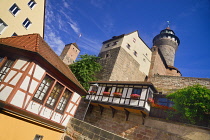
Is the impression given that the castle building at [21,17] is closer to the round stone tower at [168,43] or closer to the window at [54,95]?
the window at [54,95]

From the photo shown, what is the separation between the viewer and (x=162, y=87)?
58.4 feet

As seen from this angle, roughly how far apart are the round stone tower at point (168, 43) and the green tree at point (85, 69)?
22.1 meters

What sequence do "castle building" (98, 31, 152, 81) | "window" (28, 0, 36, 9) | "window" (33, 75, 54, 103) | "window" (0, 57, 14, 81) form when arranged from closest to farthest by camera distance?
"window" (0, 57, 14, 81), "window" (33, 75, 54, 103), "window" (28, 0, 36, 9), "castle building" (98, 31, 152, 81)

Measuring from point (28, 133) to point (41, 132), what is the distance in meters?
0.85

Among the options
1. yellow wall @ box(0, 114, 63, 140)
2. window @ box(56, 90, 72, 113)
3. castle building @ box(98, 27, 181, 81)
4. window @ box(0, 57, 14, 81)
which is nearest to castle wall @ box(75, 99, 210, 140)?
window @ box(56, 90, 72, 113)

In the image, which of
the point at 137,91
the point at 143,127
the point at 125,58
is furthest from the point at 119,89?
the point at 125,58

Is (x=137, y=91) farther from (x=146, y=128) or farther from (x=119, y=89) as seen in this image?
(x=146, y=128)

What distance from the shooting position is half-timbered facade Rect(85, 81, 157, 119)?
1086 centimetres

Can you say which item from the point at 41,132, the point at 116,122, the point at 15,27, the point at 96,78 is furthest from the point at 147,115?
the point at 15,27

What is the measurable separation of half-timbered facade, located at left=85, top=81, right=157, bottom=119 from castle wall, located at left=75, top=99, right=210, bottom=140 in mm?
706

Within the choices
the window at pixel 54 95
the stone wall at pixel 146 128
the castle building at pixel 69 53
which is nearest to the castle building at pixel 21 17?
the window at pixel 54 95

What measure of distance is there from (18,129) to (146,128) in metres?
8.50

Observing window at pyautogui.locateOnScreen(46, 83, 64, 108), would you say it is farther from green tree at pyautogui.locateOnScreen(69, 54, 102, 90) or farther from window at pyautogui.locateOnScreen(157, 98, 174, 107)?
window at pyautogui.locateOnScreen(157, 98, 174, 107)

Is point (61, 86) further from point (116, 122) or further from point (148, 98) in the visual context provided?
point (148, 98)
